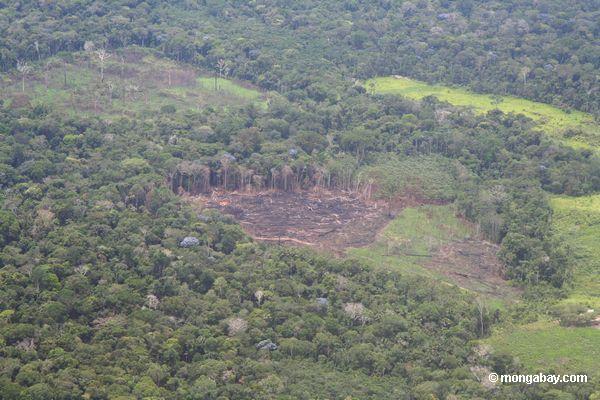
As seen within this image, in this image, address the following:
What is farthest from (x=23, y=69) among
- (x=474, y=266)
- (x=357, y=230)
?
(x=474, y=266)

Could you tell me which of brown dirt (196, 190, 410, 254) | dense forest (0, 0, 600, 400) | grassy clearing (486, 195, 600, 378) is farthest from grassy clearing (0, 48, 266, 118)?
grassy clearing (486, 195, 600, 378)

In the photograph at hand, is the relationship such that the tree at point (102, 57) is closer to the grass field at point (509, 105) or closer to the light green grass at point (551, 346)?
the grass field at point (509, 105)

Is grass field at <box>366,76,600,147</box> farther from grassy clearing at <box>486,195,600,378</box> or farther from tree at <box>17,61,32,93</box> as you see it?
tree at <box>17,61,32,93</box>

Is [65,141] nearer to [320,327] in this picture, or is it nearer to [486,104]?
[320,327]

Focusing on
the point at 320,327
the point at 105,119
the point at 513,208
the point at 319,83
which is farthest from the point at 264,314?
the point at 319,83

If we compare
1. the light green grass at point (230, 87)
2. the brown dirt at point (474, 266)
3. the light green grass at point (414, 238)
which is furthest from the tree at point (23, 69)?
the brown dirt at point (474, 266)
